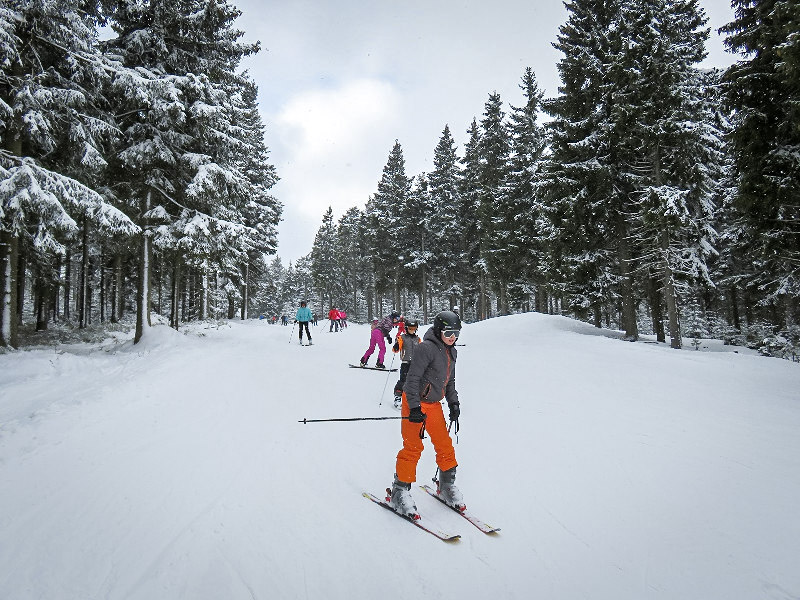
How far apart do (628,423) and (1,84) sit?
1837 cm

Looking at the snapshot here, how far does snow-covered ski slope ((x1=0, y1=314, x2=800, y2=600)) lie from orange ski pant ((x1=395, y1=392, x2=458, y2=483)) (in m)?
0.49

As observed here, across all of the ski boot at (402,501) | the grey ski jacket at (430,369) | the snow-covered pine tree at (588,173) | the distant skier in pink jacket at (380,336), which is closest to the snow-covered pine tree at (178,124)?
the distant skier in pink jacket at (380,336)

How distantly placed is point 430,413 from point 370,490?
4.28 feet

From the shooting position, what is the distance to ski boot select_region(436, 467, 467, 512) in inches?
175

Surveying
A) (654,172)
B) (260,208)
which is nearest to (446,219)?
(260,208)

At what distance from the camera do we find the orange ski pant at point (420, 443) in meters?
4.40

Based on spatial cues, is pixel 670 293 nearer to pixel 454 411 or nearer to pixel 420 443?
pixel 454 411

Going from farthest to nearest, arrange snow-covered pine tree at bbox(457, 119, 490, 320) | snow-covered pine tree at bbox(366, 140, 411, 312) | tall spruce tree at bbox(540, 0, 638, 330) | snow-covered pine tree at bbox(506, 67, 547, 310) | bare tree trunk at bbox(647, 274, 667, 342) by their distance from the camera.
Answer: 1. snow-covered pine tree at bbox(366, 140, 411, 312)
2. snow-covered pine tree at bbox(457, 119, 490, 320)
3. snow-covered pine tree at bbox(506, 67, 547, 310)
4. bare tree trunk at bbox(647, 274, 667, 342)
5. tall spruce tree at bbox(540, 0, 638, 330)

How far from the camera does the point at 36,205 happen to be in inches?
387

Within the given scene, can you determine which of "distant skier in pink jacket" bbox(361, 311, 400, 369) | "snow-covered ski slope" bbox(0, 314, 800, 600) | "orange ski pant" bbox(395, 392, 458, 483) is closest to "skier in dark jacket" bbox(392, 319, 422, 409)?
"snow-covered ski slope" bbox(0, 314, 800, 600)

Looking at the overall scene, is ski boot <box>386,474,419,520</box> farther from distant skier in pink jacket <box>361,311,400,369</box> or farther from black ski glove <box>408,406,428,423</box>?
distant skier in pink jacket <box>361,311,400,369</box>

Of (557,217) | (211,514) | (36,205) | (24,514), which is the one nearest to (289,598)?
(211,514)

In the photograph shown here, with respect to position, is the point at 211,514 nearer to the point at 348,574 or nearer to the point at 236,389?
the point at 348,574

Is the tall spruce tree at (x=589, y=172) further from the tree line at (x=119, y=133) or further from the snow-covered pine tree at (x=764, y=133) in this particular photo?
the tree line at (x=119, y=133)
